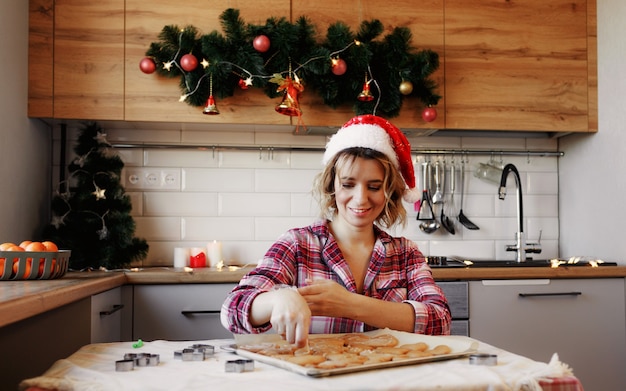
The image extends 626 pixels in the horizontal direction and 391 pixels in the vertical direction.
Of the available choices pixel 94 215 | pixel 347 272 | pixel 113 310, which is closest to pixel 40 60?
pixel 94 215

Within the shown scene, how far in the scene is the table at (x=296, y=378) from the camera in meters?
0.92

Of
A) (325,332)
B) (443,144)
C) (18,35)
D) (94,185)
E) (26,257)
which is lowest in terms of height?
(325,332)

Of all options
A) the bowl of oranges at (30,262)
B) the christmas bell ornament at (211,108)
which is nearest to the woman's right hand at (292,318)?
the bowl of oranges at (30,262)

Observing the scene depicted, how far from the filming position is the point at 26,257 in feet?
6.30

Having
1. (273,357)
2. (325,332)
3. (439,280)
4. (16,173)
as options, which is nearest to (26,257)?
(16,173)

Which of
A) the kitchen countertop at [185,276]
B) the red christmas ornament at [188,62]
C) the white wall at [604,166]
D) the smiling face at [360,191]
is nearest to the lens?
the smiling face at [360,191]

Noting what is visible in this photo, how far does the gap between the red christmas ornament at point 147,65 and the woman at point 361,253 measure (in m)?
1.20

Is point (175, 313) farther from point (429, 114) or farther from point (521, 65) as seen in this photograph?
point (521, 65)

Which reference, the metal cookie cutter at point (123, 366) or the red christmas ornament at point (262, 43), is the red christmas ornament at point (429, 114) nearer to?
the red christmas ornament at point (262, 43)

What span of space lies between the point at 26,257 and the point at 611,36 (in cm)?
268

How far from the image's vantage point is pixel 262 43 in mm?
2664

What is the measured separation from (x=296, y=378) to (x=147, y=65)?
202cm

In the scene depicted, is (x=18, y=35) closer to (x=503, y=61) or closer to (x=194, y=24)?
(x=194, y=24)

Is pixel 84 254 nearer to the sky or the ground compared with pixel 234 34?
nearer to the ground
